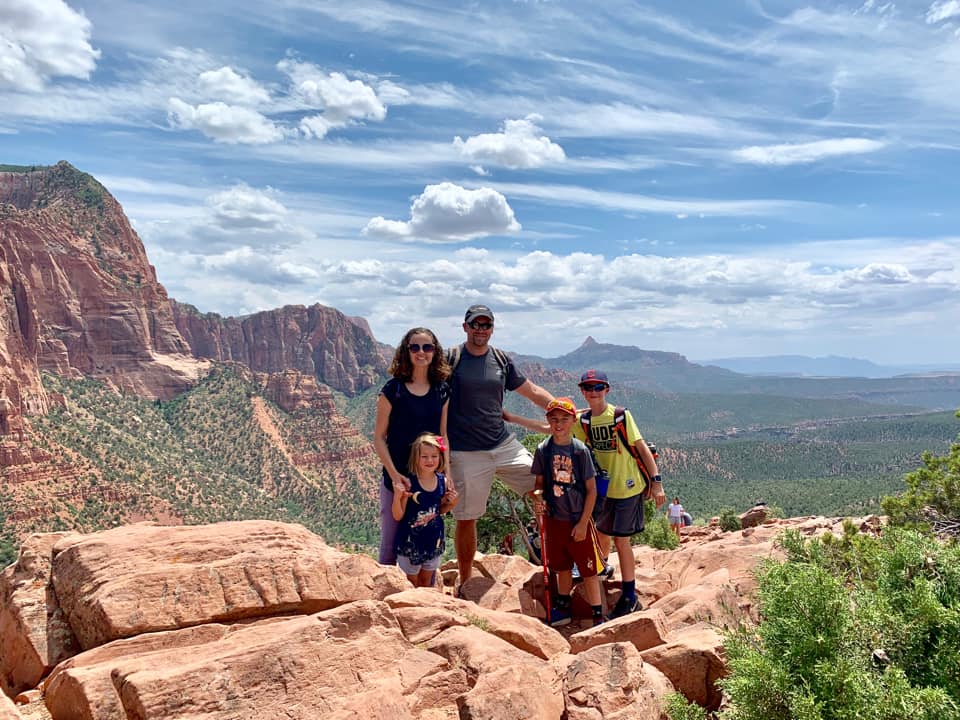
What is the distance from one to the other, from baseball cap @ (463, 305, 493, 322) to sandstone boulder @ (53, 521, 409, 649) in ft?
10.8

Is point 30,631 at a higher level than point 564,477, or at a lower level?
lower

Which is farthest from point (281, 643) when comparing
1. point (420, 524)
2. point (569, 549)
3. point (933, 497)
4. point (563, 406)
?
point (933, 497)

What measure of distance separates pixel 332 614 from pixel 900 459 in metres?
145

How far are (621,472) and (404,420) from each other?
9.31 feet

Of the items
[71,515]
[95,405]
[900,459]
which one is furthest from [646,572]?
[900,459]

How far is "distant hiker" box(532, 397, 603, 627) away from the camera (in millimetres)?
7410

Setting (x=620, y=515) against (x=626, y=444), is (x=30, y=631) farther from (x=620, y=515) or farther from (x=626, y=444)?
(x=626, y=444)

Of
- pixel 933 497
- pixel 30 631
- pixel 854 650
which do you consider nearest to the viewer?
pixel 854 650

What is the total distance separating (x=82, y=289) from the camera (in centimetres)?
10975

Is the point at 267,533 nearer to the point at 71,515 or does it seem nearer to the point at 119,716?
the point at 119,716

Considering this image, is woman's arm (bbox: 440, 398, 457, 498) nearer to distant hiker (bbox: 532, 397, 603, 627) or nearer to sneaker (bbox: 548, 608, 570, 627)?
distant hiker (bbox: 532, 397, 603, 627)

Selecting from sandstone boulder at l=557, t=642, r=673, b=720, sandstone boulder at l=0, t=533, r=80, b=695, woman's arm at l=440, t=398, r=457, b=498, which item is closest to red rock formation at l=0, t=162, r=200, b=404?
sandstone boulder at l=0, t=533, r=80, b=695

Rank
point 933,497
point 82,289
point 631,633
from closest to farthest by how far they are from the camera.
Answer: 1. point 631,633
2. point 933,497
3. point 82,289

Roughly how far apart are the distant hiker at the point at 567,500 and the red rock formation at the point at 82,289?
84809 mm
